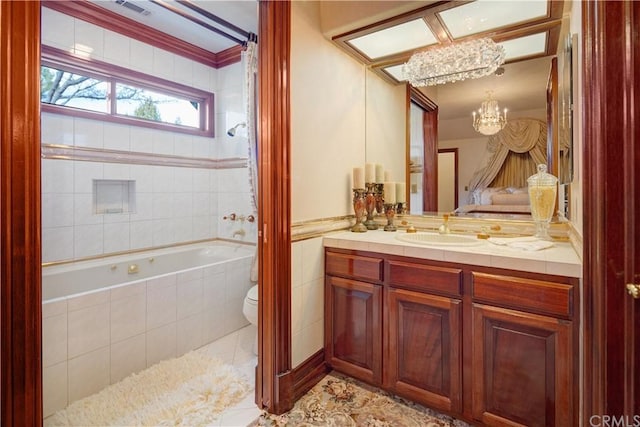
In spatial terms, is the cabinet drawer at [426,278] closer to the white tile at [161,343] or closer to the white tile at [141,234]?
Answer: the white tile at [161,343]

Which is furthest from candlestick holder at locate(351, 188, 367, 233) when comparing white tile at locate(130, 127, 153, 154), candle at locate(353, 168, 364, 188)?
white tile at locate(130, 127, 153, 154)

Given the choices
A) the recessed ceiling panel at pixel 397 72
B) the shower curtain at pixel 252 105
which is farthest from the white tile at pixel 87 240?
the recessed ceiling panel at pixel 397 72

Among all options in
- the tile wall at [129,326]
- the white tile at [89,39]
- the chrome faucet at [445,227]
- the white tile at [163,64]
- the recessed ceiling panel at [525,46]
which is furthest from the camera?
the white tile at [163,64]

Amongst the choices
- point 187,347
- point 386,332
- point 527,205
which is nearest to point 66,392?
point 187,347

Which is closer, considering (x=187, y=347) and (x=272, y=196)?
(x=272, y=196)

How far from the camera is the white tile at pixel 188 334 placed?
227cm

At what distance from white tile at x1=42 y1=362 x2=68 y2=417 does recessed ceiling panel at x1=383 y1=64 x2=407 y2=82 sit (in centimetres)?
275

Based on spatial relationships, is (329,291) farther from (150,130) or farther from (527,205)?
(150,130)

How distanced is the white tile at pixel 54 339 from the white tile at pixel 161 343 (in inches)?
18.5

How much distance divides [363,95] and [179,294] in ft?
6.62

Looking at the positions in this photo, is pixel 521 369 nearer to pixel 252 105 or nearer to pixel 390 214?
pixel 390 214

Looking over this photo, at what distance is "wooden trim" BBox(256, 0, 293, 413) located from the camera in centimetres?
161

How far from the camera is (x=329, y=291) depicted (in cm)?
194

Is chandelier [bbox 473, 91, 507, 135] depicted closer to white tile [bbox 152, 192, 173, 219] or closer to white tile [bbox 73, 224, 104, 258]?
white tile [bbox 152, 192, 173, 219]
